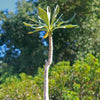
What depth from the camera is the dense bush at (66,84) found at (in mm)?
5945

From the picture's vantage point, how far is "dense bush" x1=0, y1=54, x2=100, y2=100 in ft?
19.5

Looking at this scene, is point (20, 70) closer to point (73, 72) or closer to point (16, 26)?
point (16, 26)

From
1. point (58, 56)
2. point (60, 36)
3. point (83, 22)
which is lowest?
point (58, 56)

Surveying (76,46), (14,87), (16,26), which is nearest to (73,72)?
(14,87)

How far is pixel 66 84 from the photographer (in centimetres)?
659

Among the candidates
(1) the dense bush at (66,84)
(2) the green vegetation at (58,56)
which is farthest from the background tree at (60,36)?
(1) the dense bush at (66,84)

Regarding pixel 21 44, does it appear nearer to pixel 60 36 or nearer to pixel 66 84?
pixel 60 36

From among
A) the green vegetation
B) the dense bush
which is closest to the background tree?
the green vegetation

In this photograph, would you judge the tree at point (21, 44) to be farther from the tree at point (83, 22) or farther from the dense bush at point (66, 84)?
the dense bush at point (66, 84)

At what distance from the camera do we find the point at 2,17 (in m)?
14.4

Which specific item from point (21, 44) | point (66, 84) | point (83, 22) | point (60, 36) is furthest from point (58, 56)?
point (66, 84)

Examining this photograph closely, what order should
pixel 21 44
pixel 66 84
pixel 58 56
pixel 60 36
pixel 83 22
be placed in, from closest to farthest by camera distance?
pixel 66 84, pixel 83 22, pixel 60 36, pixel 58 56, pixel 21 44

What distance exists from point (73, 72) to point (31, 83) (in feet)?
4.72

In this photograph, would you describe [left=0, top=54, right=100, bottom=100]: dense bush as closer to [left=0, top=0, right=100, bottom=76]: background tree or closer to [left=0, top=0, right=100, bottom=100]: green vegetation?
[left=0, top=0, right=100, bottom=100]: green vegetation
